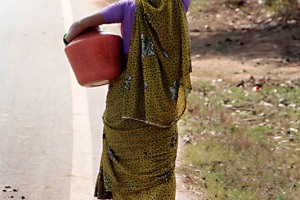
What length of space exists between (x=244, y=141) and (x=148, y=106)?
3051 mm

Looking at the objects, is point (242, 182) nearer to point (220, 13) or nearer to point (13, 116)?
point (13, 116)

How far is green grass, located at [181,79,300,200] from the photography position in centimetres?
662

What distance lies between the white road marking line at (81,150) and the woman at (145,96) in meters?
1.40

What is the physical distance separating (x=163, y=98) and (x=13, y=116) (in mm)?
4029

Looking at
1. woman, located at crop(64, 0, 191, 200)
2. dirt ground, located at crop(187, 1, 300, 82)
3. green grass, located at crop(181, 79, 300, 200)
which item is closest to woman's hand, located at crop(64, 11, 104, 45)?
woman, located at crop(64, 0, 191, 200)

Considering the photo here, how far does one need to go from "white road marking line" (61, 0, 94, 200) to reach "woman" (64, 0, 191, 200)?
4.58ft

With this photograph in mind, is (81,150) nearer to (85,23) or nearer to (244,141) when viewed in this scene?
(244,141)

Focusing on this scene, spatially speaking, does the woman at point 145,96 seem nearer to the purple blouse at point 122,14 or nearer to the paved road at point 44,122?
the purple blouse at point 122,14

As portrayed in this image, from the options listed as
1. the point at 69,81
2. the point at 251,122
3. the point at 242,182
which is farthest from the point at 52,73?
the point at 242,182

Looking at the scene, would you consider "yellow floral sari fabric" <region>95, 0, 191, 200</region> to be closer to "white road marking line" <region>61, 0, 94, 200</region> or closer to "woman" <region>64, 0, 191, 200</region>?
"woman" <region>64, 0, 191, 200</region>

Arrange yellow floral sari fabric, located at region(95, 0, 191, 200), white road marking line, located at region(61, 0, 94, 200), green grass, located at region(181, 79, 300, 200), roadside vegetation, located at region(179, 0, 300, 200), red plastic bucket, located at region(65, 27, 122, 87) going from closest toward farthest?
yellow floral sari fabric, located at region(95, 0, 191, 200), red plastic bucket, located at region(65, 27, 122, 87), white road marking line, located at region(61, 0, 94, 200), green grass, located at region(181, 79, 300, 200), roadside vegetation, located at region(179, 0, 300, 200)

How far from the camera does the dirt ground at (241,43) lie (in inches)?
Result: 431

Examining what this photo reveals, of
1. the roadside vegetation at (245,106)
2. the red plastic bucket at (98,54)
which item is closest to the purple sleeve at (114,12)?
the red plastic bucket at (98,54)

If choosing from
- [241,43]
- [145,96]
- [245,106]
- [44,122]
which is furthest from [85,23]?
[241,43]
